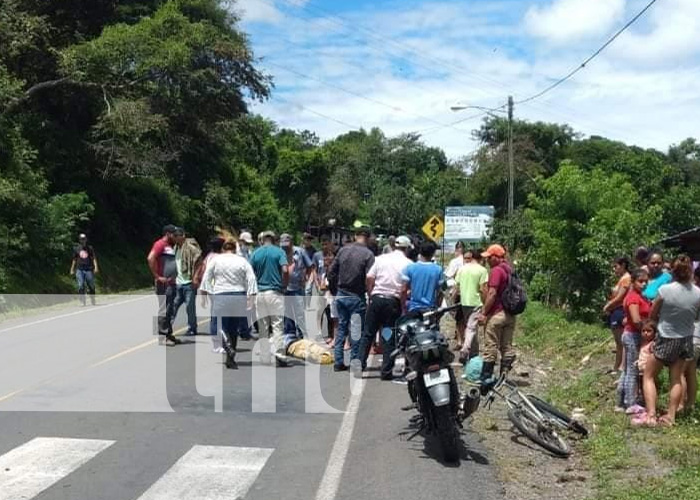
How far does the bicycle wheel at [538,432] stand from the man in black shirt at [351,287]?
3516 mm

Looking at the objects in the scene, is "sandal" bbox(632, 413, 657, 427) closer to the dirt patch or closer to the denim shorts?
the denim shorts

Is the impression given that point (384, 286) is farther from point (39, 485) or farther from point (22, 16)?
point (22, 16)

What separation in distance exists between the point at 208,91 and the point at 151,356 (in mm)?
22764

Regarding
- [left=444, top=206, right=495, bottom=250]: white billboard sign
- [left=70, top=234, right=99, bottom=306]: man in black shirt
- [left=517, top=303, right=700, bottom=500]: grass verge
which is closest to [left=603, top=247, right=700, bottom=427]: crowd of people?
[left=517, top=303, right=700, bottom=500]: grass verge

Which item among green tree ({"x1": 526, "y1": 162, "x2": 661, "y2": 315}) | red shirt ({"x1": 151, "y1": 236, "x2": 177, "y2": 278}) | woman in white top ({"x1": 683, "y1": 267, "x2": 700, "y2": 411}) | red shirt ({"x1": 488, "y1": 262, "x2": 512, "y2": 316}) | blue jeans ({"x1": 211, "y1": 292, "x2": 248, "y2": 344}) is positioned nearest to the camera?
woman in white top ({"x1": 683, "y1": 267, "x2": 700, "y2": 411})

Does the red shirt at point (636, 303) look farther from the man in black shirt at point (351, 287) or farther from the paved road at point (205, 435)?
the man in black shirt at point (351, 287)

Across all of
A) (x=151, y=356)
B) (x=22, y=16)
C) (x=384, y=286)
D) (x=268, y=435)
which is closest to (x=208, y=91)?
(x=22, y=16)

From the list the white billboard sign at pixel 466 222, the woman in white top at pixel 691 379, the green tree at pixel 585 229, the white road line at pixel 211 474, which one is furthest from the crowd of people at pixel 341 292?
the white billboard sign at pixel 466 222

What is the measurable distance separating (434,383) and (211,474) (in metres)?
1.99

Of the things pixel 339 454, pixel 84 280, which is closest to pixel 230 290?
pixel 339 454

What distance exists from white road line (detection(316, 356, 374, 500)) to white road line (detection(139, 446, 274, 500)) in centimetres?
55

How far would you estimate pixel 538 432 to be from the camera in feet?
25.7

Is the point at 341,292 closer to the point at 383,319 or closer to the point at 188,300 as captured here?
the point at 383,319

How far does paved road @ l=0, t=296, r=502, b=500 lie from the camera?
20.7 feet
